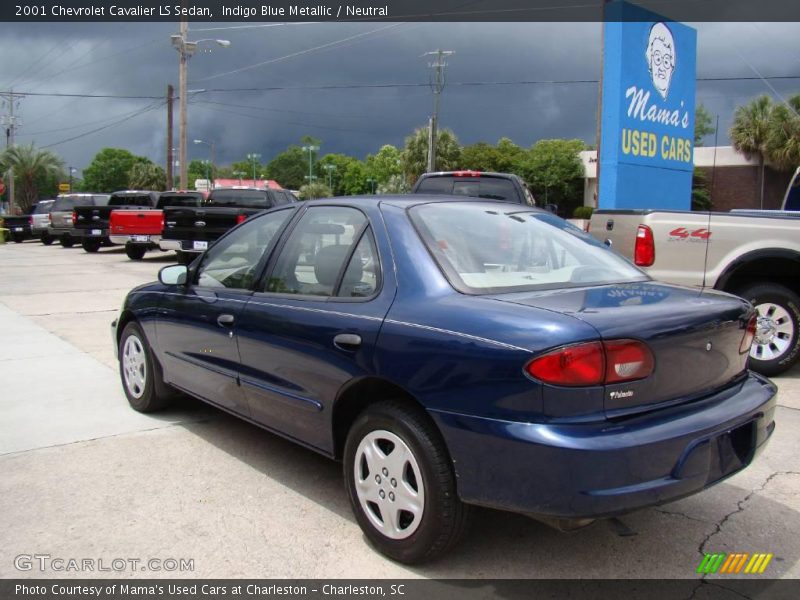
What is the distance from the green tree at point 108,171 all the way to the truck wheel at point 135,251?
11214 centimetres

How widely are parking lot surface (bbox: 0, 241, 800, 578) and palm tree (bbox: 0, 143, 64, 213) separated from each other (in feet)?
213

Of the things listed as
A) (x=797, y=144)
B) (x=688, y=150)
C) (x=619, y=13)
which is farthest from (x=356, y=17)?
(x=797, y=144)

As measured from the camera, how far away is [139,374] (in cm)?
520

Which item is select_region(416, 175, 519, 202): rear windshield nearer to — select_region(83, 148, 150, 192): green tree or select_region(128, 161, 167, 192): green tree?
select_region(128, 161, 167, 192): green tree

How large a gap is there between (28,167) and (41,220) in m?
40.7

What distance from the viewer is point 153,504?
3691 mm

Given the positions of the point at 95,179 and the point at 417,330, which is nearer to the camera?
the point at 417,330

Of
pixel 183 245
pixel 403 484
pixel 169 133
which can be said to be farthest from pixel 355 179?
pixel 403 484

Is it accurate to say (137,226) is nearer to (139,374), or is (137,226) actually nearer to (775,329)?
(139,374)

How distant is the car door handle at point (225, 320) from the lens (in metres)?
4.02

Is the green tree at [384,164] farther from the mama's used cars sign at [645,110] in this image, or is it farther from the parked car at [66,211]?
the mama's used cars sign at [645,110]

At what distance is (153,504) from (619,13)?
15.5 meters

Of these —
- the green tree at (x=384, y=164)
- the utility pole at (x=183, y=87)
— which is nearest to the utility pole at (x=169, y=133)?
the utility pole at (x=183, y=87)

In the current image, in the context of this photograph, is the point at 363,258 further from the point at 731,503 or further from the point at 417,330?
the point at 731,503
